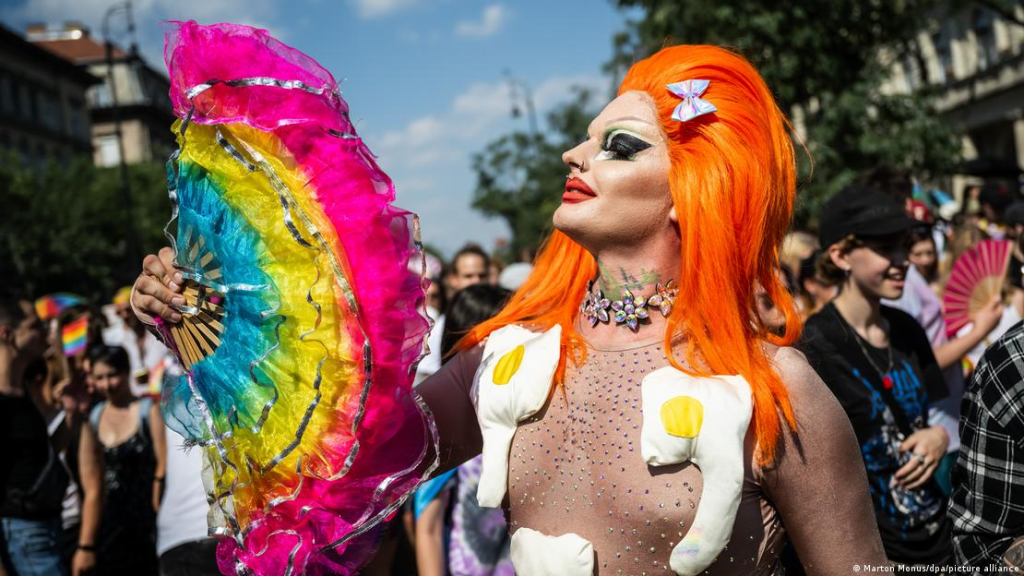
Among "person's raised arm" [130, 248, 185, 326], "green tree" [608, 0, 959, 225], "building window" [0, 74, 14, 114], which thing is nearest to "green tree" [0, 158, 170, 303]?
"building window" [0, 74, 14, 114]

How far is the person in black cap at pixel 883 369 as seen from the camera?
3047 mm

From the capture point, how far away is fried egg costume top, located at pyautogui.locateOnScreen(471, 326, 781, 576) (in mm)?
1749

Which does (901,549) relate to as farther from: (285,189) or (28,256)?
(28,256)

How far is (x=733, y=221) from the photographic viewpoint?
190 centimetres

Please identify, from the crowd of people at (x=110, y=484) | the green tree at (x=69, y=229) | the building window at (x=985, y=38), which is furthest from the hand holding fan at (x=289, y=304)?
the green tree at (x=69, y=229)

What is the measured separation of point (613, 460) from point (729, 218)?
559mm

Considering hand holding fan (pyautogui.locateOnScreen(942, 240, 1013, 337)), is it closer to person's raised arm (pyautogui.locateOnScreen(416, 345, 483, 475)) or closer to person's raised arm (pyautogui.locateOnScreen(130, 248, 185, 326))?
person's raised arm (pyautogui.locateOnScreen(416, 345, 483, 475))

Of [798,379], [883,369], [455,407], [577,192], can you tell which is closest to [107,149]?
[883,369]

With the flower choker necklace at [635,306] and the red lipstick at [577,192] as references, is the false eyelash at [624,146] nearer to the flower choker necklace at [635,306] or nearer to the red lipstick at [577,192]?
the red lipstick at [577,192]

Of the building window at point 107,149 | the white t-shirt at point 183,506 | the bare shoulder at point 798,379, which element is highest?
the building window at point 107,149

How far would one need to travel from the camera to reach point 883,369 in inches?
125

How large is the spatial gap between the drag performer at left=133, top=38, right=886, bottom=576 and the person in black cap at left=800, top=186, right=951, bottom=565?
106cm

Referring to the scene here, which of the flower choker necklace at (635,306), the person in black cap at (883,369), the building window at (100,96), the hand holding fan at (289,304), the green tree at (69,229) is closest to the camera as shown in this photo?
the hand holding fan at (289,304)

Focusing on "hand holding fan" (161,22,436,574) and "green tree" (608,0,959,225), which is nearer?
"hand holding fan" (161,22,436,574)
